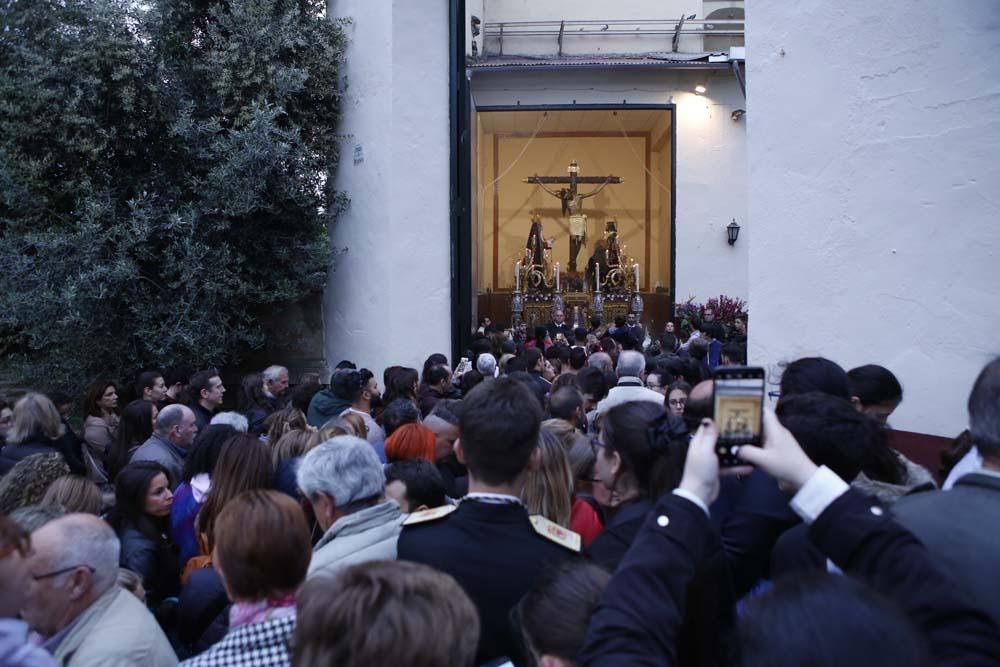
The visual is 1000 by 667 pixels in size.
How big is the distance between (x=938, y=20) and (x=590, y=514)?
405cm

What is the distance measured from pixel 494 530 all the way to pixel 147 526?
1880 mm

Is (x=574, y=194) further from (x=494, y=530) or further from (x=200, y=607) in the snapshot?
(x=494, y=530)

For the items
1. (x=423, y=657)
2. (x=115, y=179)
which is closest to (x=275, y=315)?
(x=115, y=179)

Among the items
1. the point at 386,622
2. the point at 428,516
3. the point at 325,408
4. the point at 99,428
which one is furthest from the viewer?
the point at 99,428

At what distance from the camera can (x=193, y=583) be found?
2760mm

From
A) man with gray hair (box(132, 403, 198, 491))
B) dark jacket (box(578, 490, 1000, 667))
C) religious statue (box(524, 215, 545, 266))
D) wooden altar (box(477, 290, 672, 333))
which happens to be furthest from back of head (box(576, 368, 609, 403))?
religious statue (box(524, 215, 545, 266))

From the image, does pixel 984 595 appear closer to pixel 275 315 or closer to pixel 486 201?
pixel 275 315

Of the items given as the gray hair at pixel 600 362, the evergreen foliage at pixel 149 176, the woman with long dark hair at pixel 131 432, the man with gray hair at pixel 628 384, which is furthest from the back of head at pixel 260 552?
the evergreen foliage at pixel 149 176

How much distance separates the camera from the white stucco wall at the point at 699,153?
15.3 metres

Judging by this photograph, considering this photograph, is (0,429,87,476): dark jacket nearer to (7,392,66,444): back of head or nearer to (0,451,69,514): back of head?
(7,392,66,444): back of head

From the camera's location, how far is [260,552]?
2029 millimetres

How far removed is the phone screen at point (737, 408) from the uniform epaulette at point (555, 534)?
0.67m

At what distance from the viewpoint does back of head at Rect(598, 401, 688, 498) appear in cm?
209

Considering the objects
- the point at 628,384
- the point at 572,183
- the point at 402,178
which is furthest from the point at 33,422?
the point at 572,183
